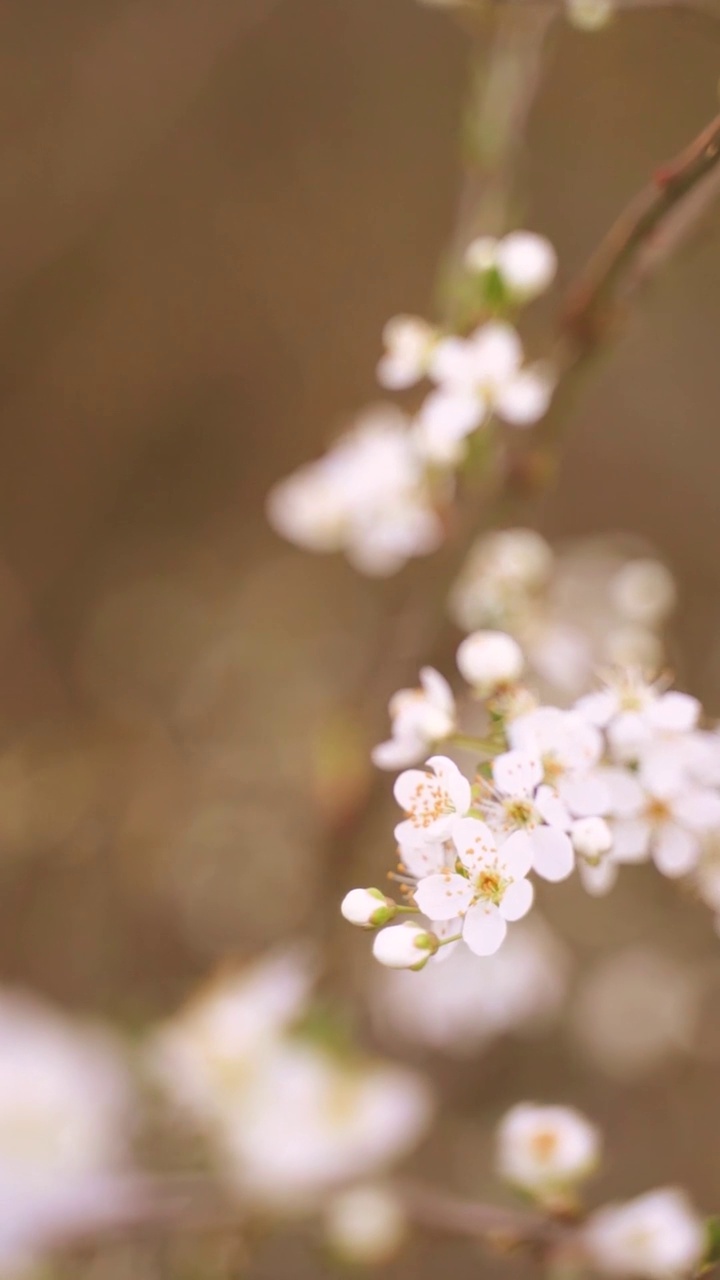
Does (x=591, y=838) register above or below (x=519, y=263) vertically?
below

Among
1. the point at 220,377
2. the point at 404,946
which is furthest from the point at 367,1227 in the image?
the point at 220,377

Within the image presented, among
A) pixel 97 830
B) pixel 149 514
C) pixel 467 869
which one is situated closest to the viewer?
pixel 467 869

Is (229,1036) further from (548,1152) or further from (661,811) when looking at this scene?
(661,811)

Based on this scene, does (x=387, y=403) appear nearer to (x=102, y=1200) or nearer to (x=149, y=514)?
(x=149, y=514)

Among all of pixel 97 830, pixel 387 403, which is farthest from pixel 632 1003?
pixel 387 403

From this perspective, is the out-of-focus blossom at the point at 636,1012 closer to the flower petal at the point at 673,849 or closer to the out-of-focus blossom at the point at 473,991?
the out-of-focus blossom at the point at 473,991

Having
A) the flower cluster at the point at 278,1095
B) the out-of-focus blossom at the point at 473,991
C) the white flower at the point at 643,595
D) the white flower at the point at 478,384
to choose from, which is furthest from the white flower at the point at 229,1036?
the white flower at the point at 478,384
